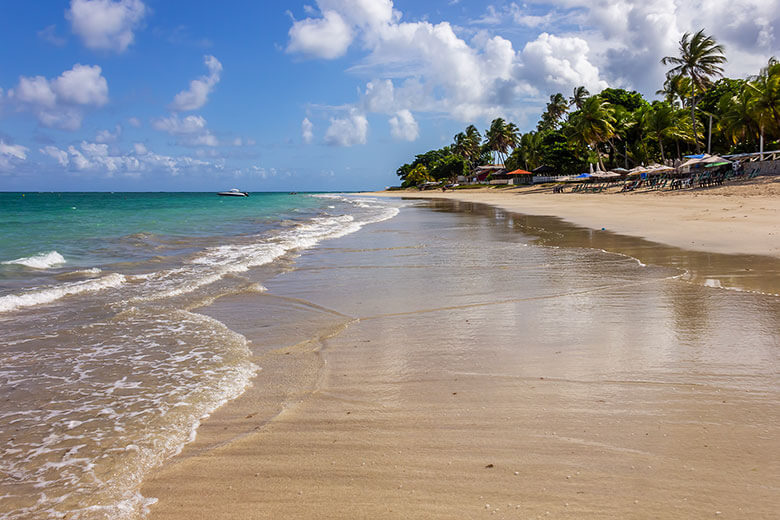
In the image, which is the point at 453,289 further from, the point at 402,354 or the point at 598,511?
the point at 598,511

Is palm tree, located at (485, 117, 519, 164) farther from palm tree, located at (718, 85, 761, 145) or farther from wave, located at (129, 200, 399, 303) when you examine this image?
wave, located at (129, 200, 399, 303)

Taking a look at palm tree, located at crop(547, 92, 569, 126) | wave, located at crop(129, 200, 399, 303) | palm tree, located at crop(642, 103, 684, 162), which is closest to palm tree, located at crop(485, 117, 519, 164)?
palm tree, located at crop(547, 92, 569, 126)

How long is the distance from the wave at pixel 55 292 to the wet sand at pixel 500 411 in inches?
132

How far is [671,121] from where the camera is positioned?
49.4 meters

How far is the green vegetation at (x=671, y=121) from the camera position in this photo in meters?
40.8

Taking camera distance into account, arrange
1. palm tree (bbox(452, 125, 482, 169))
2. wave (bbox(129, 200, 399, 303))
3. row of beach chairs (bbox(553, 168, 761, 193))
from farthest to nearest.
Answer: palm tree (bbox(452, 125, 482, 169))
row of beach chairs (bbox(553, 168, 761, 193))
wave (bbox(129, 200, 399, 303))

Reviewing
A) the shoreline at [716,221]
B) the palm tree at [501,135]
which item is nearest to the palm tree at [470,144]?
the palm tree at [501,135]

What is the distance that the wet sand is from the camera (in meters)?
2.62

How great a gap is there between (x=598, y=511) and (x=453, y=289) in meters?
5.89

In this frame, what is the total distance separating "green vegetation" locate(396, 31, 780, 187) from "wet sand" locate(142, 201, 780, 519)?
41.3 m

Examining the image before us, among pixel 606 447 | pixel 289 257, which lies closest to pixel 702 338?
pixel 606 447

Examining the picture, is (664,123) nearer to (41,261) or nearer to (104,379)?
(41,261)

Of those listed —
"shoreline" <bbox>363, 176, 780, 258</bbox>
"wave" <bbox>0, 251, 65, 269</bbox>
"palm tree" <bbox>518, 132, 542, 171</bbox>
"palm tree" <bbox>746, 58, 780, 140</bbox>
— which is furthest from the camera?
"palm tree" <bbox>518, 132, 542, 171</bbox>

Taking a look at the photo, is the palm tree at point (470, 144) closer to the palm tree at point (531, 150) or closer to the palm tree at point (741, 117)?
the palm tree at point (531, 150)
